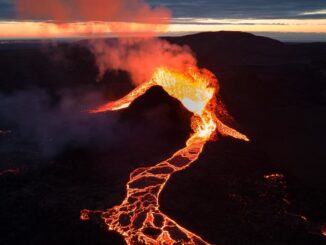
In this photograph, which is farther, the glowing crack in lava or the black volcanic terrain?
the black volcanic terrain

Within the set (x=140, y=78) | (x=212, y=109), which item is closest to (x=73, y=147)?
(x=212, y=109)

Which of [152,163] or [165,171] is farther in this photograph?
[152,163]

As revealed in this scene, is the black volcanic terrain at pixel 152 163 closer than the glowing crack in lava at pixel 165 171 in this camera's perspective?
No

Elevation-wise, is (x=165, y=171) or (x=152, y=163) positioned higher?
(x=165, y=171)
